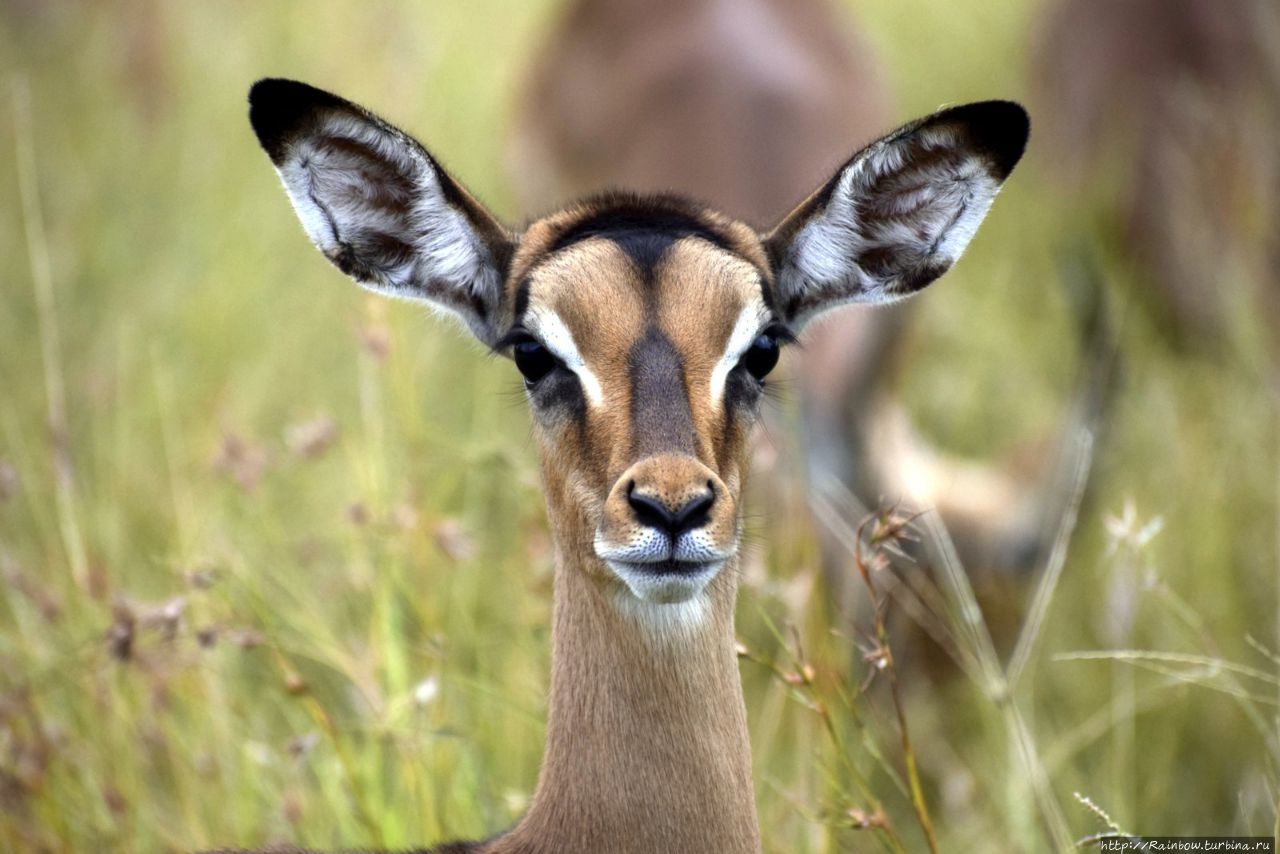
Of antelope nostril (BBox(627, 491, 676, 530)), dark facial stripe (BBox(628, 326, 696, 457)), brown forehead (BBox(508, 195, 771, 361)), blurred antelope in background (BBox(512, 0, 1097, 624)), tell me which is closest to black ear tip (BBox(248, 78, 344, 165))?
brown forehead (BBox(508, 195, 771, 361))

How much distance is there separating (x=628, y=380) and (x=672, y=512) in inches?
15.6

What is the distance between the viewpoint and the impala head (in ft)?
9.47

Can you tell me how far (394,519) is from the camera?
4.41m

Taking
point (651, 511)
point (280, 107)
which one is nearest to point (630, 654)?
point (651, 511)

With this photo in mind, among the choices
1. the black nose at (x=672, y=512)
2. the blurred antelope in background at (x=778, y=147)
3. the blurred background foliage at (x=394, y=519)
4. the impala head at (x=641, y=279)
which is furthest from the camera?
the blurred antelope in background at (x=778, y=147)

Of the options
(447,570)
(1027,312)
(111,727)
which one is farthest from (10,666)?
(1027,312)

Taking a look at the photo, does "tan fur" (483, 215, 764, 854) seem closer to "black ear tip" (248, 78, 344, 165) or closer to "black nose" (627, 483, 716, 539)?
"black nose" (627, 483, 716, 539)

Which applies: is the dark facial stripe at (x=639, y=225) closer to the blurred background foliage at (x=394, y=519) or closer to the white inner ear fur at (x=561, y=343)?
the white inner ear fur at (x=561, y=343)

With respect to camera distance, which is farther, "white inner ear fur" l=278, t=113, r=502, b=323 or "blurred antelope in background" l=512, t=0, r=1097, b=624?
→ "blurred antelope in background" l=512, t=0, r=1097, b=624

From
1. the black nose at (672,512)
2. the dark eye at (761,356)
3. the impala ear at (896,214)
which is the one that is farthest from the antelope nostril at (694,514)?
the impala ear at (896,214)

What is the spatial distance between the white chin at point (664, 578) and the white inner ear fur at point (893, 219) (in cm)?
96

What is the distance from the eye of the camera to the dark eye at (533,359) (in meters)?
3.23

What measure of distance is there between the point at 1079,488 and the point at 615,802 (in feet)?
4.91

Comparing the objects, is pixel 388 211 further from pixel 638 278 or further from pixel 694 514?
pixel 694 514
